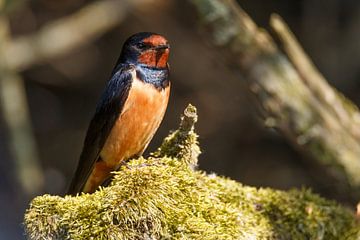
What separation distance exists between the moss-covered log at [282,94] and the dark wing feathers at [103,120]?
91 centimetres

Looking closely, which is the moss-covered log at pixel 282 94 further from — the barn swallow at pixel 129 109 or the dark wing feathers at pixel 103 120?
the dark wing feathers at pixel 103 120

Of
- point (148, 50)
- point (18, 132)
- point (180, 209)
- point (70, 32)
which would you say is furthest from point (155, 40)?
point (70, 32)

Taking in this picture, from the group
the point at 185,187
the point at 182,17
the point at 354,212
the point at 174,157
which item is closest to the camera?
the point at 185,187

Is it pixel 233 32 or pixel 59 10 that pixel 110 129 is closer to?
pixel 233 32

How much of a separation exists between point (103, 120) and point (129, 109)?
0.52 feet

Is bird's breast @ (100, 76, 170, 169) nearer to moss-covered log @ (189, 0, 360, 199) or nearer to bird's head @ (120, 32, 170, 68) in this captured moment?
bird's head @ (120, 32, 170, 68)

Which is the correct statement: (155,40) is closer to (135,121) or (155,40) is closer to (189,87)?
(135,121)

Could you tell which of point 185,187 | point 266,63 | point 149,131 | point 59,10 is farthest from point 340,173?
point 59,10

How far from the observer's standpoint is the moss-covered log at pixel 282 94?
5.10 m

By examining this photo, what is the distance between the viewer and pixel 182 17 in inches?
328

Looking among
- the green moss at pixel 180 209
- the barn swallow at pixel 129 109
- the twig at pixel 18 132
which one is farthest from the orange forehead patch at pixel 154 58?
the twig at pixel 18 132

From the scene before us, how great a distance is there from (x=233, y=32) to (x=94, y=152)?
126cm

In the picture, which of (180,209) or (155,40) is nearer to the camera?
(180,209)

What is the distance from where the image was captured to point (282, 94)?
17.1ft
